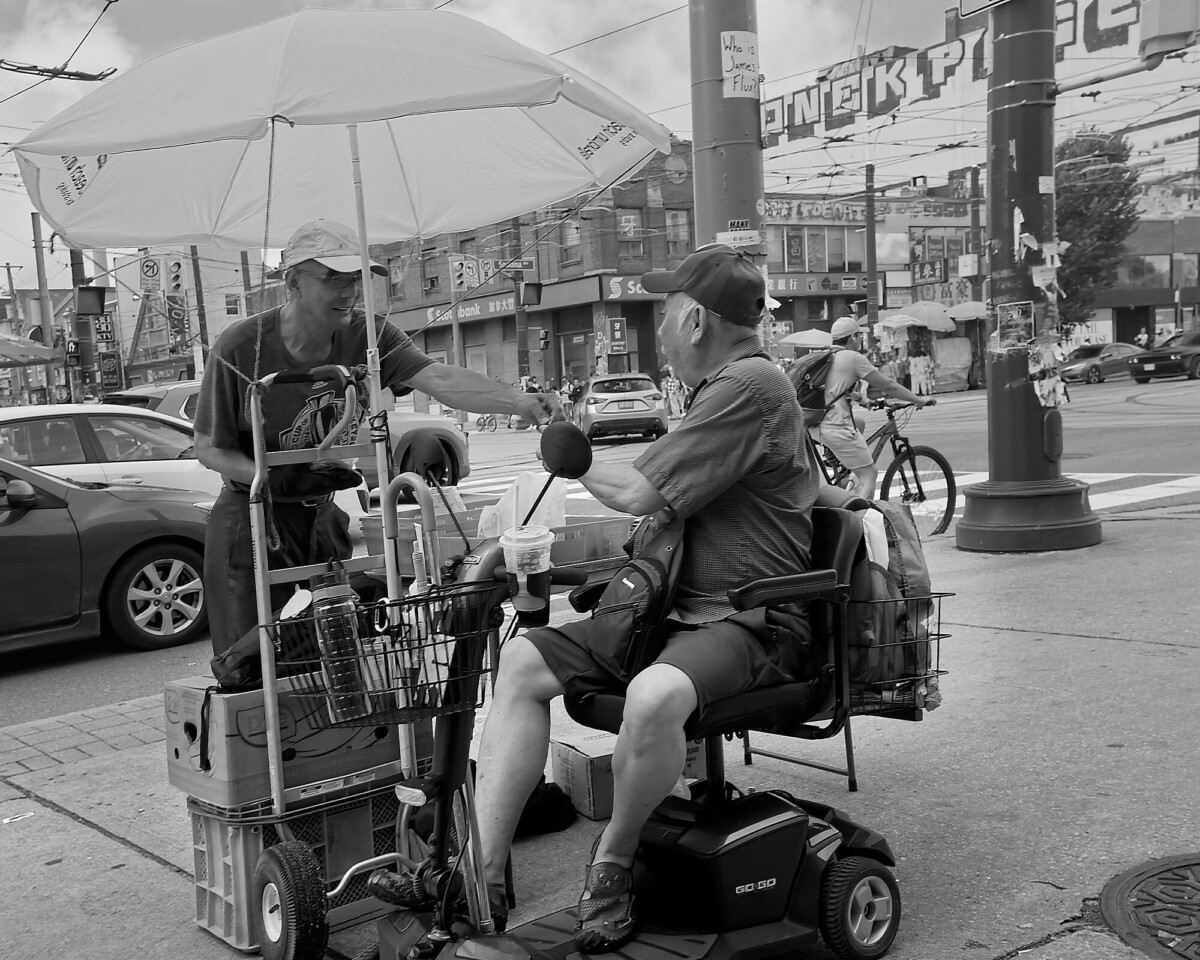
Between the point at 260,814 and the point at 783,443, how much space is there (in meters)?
1.69

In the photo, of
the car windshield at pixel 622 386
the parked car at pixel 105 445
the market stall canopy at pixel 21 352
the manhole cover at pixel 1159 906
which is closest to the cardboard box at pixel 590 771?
the manhole cover at pixel 1159 906

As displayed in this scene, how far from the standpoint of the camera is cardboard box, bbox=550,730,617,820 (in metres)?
3.97

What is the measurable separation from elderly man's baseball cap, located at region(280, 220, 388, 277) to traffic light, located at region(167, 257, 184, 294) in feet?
3.26

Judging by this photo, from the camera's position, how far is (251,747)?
310 cm

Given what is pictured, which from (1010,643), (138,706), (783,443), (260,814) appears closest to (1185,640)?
(1010,643)

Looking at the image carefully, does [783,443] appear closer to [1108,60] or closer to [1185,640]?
[1185,640]

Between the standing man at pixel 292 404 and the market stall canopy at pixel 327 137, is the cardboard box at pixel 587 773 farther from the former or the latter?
the market stall canopy at pixel 327 137

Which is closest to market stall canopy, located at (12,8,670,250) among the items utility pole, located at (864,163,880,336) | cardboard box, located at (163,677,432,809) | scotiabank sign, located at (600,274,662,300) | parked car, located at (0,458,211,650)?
cardboard box, located at (163,677,432,809)

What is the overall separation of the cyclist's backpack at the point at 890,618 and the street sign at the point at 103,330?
98.5 feet

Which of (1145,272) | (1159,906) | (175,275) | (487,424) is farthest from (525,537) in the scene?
(1145,272)

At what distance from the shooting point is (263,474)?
10.1ft

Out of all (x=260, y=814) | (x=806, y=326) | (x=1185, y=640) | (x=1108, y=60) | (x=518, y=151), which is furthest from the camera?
(x=806, y=326)

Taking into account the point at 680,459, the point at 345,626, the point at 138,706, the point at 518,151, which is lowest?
the point at 138,706

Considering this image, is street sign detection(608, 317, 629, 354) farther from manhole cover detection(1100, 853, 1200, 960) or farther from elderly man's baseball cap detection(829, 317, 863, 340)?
manhole cover detection(1100, 853, 1200, 960)
